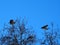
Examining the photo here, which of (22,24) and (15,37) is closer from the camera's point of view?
(15,37)

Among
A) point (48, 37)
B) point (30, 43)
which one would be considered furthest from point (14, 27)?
point (48, 37)

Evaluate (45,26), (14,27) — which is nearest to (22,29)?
(14,27)

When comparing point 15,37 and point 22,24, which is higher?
point 22,24

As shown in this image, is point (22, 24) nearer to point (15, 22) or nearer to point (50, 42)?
point (15, 22)

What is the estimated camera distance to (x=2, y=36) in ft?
77.6

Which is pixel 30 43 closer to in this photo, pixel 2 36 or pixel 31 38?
pixel 31 38

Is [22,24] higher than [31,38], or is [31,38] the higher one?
[22,24]

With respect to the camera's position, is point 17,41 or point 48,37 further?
point 48,37

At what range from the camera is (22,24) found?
24.2 m

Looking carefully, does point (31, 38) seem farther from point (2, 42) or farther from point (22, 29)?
point (2, 42)

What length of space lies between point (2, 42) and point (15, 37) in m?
1.38

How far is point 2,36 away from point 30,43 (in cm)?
310

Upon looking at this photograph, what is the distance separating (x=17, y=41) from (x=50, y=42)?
357 cm

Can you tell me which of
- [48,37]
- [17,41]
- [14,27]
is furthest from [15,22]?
[48,37]
